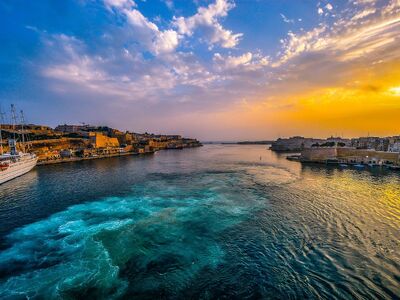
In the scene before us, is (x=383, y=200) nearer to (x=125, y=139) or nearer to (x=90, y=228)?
(x=90, y=228)

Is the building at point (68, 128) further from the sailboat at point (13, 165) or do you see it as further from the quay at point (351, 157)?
the quay at point (351, 157)

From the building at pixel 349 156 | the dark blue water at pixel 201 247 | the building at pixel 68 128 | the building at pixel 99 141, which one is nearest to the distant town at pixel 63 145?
the building at pixel 99 141

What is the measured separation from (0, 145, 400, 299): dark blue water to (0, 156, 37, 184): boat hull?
14.5m

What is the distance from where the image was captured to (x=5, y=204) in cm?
2339

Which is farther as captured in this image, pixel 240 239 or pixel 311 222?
pixel 311 222

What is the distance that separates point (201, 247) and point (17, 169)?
46731 millimetres

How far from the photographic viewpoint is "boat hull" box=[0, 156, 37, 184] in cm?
3556

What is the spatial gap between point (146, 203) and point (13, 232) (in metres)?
11.3

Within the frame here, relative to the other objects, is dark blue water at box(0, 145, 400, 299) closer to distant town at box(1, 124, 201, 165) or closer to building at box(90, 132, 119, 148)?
distant town at box(1, 124, 201, 165)

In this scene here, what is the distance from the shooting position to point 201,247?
43.8 feet

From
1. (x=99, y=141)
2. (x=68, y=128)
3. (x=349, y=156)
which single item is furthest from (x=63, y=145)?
(x=349, y=156)

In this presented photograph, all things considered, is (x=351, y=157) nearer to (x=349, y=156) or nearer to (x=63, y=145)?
(x=349, y=156)

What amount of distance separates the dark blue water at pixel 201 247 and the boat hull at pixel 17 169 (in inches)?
571

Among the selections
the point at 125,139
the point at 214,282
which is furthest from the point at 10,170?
the point at 125,139
